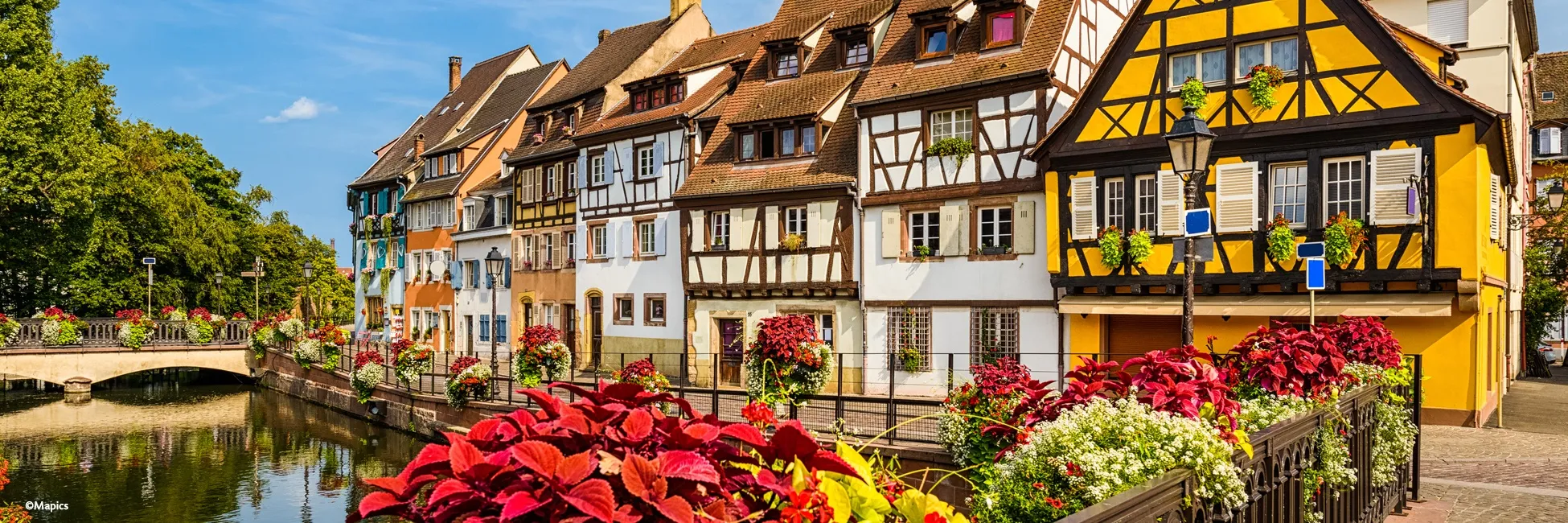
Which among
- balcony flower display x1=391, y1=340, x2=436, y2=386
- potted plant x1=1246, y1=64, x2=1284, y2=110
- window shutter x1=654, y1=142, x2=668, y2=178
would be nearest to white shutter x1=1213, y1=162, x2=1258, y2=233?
potted plant x1=1246, y1=64, x2=1284, y2=110

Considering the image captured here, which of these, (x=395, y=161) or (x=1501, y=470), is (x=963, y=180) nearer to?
(x=1501, y=470)

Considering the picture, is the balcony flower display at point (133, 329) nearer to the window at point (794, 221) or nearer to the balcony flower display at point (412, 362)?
the balcony flower display at point (412, 362)

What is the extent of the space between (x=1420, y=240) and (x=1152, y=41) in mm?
5312

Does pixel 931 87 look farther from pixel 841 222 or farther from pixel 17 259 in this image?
pixel 17 259

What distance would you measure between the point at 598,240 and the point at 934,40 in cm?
1222

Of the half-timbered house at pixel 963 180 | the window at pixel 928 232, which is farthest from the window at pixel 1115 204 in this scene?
the window at pixel 928 232

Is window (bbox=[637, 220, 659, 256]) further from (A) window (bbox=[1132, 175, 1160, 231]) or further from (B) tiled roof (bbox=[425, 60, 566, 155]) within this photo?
(A) window (bbox=[1132, 175, 1160, 231])

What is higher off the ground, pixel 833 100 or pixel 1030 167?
pixel 833 100

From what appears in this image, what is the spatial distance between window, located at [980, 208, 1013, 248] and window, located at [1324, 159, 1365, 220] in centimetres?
582

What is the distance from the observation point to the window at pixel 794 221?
25.4m

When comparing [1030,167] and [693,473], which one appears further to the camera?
[1030,167]

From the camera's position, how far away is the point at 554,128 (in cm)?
3603

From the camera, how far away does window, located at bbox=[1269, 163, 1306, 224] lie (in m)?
18.3

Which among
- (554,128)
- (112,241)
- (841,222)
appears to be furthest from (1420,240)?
(112,241)
